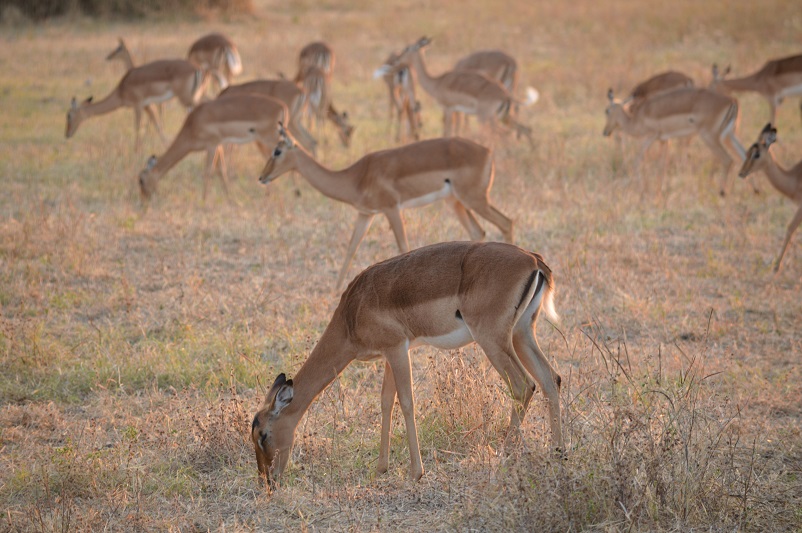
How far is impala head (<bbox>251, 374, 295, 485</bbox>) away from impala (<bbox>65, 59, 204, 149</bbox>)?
861 cm

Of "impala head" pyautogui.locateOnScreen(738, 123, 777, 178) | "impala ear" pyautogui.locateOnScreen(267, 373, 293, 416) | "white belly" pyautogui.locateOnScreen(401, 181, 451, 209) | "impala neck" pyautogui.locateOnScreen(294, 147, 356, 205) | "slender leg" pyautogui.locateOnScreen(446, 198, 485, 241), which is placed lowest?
"slender leg" pyautogui.locateOnScreen(446, 198, 485, 241)

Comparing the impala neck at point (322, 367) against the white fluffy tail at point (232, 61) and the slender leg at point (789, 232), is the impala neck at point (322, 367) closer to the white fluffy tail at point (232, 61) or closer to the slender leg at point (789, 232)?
the slender leg at point (789, 232)

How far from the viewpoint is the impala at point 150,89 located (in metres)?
12.0

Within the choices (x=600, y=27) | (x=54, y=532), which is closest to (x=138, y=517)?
(x=54, y=532)

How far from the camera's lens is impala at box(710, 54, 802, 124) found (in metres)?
12.7

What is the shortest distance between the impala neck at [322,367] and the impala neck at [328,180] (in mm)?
3044

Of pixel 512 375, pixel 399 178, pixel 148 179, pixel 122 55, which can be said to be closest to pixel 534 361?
pixel 512 375

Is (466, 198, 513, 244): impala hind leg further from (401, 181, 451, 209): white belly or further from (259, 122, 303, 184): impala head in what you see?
(259, 122, 303, 184): impala head

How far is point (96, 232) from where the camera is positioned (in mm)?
8188

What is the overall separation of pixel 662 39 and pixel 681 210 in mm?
11539

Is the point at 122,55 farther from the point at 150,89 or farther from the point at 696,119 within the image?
the point at 696,119

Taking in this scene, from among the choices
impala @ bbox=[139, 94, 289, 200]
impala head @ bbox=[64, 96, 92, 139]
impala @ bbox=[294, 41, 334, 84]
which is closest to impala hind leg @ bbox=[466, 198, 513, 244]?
impala @ bbox=[139, 94, 289, 200]

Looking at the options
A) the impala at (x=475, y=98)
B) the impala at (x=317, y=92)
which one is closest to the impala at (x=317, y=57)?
the impala at (x=317, y=92)

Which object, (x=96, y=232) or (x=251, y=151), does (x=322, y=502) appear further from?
(x=251, y=151)
